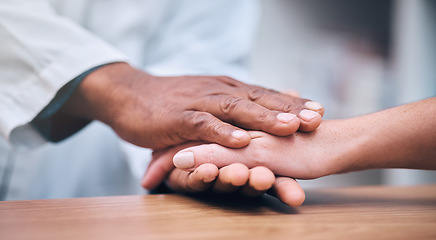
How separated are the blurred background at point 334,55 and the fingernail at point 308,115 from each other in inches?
42.1

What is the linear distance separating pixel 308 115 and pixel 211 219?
0.57 ft

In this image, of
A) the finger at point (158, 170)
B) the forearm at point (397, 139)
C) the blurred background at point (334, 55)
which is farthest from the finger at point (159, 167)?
the blurred background at point (334, 55)

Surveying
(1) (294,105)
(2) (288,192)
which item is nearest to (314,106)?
(1) (294,105)

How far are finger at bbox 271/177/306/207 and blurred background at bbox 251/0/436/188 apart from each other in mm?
1117

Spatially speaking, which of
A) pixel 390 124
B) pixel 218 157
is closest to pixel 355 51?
pixel 390 124

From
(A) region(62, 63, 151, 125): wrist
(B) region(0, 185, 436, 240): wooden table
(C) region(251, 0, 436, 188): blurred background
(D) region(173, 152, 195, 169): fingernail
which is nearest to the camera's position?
(B) region(0, 185, 436, 240): wooden table

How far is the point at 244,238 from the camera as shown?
24cm

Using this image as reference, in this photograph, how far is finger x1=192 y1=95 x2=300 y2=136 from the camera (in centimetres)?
38

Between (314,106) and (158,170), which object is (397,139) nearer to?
(314,106)

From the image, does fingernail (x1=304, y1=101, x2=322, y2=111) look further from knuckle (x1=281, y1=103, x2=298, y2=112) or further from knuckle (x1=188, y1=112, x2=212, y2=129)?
knuckle (x1=188, y1=112, x2=212, y2=129)

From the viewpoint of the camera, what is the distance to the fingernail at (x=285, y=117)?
0.38m

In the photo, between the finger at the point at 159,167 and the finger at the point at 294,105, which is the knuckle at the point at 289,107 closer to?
the finger at the point at 294,105

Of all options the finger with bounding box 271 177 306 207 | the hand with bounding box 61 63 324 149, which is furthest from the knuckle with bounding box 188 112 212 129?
the finger with bounding box 271 177 306 207

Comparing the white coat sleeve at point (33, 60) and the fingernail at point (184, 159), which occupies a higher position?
the fingernail at point (184, 159)
